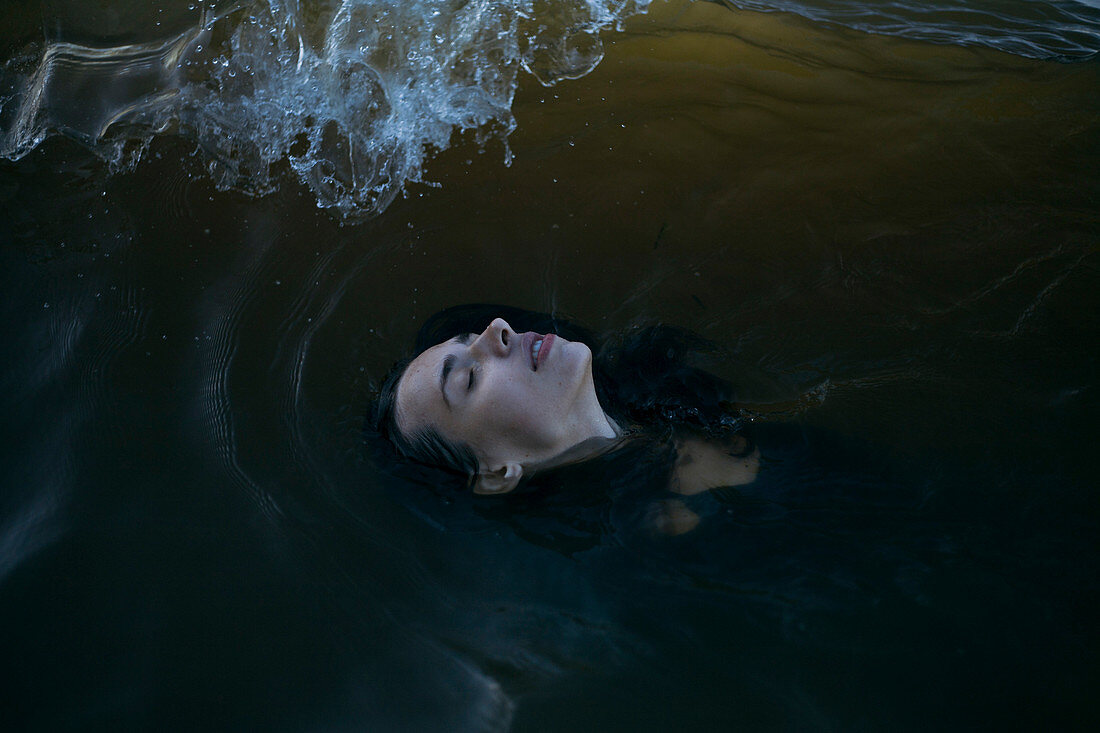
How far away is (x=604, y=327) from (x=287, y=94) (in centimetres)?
206

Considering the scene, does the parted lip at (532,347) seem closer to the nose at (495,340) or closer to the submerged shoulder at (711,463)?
the nose at (495,340)

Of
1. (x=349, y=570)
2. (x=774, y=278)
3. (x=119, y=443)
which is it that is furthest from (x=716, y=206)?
(x=119, y=443)

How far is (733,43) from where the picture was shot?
4070 mm

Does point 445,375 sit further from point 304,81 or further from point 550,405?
point 304,81

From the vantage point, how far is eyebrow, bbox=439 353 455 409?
9.45 feet

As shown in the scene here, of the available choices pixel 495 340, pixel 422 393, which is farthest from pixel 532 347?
pixel 422 393

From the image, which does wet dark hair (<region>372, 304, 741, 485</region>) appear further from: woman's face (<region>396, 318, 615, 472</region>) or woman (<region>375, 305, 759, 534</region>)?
woman's face (<region>396, 318, 615, 472</region>)

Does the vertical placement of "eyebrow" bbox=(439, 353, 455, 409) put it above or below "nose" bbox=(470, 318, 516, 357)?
below

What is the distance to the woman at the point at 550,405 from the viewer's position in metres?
2.79

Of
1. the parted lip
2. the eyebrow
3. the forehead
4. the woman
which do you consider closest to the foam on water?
the woman

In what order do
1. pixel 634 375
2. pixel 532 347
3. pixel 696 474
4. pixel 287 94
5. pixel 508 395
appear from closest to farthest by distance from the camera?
pixel 508 395
pixel 532 347
pixel 696 474
pixel 634 375
pixel 287 94

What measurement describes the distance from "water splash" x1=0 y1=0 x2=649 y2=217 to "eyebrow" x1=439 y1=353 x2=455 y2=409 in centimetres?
133

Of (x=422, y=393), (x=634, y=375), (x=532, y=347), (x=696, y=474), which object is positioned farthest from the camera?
(x=634, y=375)

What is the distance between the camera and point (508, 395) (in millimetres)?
2760
